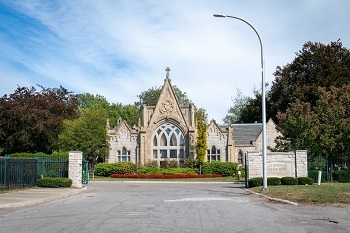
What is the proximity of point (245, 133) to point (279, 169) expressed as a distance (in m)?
27.7

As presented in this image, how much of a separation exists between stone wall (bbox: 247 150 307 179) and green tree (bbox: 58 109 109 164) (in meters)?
21.5

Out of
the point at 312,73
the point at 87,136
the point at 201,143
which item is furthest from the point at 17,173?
the point at 312,73

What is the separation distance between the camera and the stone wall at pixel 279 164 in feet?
91.7

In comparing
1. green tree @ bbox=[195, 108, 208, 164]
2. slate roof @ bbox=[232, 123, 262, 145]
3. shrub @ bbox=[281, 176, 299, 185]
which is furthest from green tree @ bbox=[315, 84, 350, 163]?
slate roof @ bbox=[232, 123, 262, 145]

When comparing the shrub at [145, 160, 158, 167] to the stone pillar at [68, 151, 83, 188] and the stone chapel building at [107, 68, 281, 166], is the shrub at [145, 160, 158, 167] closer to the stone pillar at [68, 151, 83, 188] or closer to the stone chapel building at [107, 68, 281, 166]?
the stone chapel building at [107, 68, 281, 166]

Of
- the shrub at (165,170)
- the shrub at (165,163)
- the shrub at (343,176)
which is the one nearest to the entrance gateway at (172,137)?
the shrub at (165,163)

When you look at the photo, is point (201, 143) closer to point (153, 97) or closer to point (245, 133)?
point (245, 133)

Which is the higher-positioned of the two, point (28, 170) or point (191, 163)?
point (28, 170)

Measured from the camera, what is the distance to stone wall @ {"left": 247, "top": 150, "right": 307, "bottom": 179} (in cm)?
2795

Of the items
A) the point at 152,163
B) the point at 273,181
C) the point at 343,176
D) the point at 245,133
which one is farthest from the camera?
the point at 245,133

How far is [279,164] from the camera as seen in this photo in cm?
2802

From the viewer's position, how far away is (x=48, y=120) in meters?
46.7

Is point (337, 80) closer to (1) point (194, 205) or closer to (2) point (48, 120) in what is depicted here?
(2) point (48, 120)

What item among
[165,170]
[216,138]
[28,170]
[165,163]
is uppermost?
[216,138]
